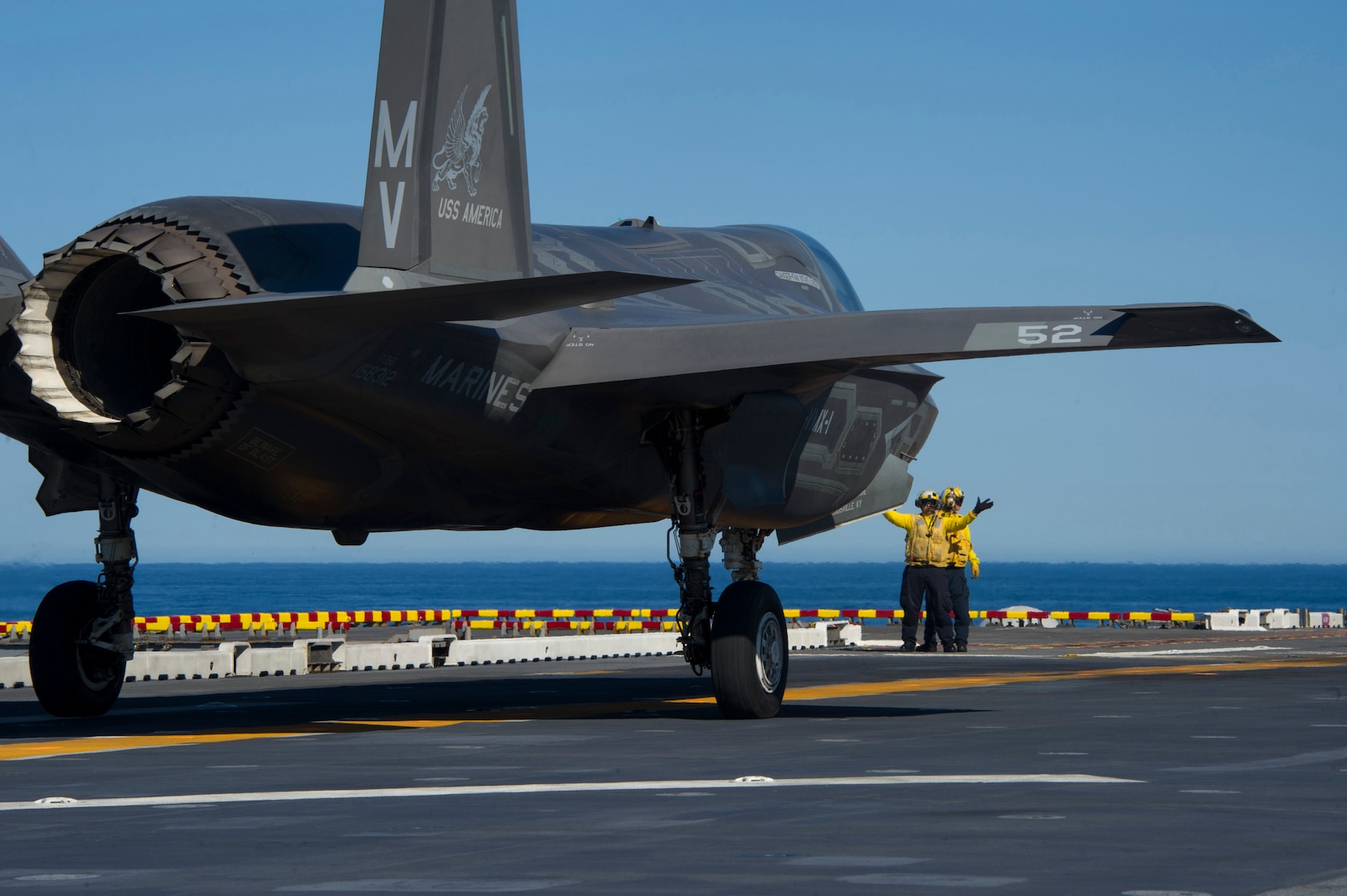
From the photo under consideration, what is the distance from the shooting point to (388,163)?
38.7 ft

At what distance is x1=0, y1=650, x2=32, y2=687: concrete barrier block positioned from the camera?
20.0 metres

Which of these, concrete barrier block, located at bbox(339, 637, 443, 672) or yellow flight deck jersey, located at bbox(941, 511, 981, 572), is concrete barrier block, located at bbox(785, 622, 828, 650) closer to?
yellow flight deck jersey, located at bbox(941, 511, 981, 572)

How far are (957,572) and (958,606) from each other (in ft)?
2.70

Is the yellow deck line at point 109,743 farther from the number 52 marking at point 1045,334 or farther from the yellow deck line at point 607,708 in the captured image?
the number 52 marking at point 1045,334

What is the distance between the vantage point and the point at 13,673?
66.2ft

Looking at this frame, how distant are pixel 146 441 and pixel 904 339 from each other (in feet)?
19.8

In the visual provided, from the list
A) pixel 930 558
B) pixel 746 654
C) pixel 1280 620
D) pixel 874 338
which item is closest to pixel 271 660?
pixel 746 654

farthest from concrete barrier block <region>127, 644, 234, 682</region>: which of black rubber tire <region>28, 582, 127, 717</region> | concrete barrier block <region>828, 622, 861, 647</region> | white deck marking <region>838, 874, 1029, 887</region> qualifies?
white deck marking <region>838, 874, 1029, 887</region>

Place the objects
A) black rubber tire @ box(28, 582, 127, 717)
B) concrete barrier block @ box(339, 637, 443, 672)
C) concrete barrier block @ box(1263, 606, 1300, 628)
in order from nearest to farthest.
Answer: black rubber tire @ box(28, 582, 127, 717) → concrete barrier block @ box(339, 637, 443, 672) → concrete barrier block @ box(1263, 606, 1300, 628)

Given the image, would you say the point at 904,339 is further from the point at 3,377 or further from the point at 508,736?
the point at 3,377

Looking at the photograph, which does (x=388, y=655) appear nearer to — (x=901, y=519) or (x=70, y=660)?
(x=901, y=519)

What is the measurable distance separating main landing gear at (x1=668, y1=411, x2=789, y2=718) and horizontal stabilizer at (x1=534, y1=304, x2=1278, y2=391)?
3.62ft

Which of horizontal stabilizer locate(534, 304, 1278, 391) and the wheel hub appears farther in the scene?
the wheel hub

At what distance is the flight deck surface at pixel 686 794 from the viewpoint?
603 cm
